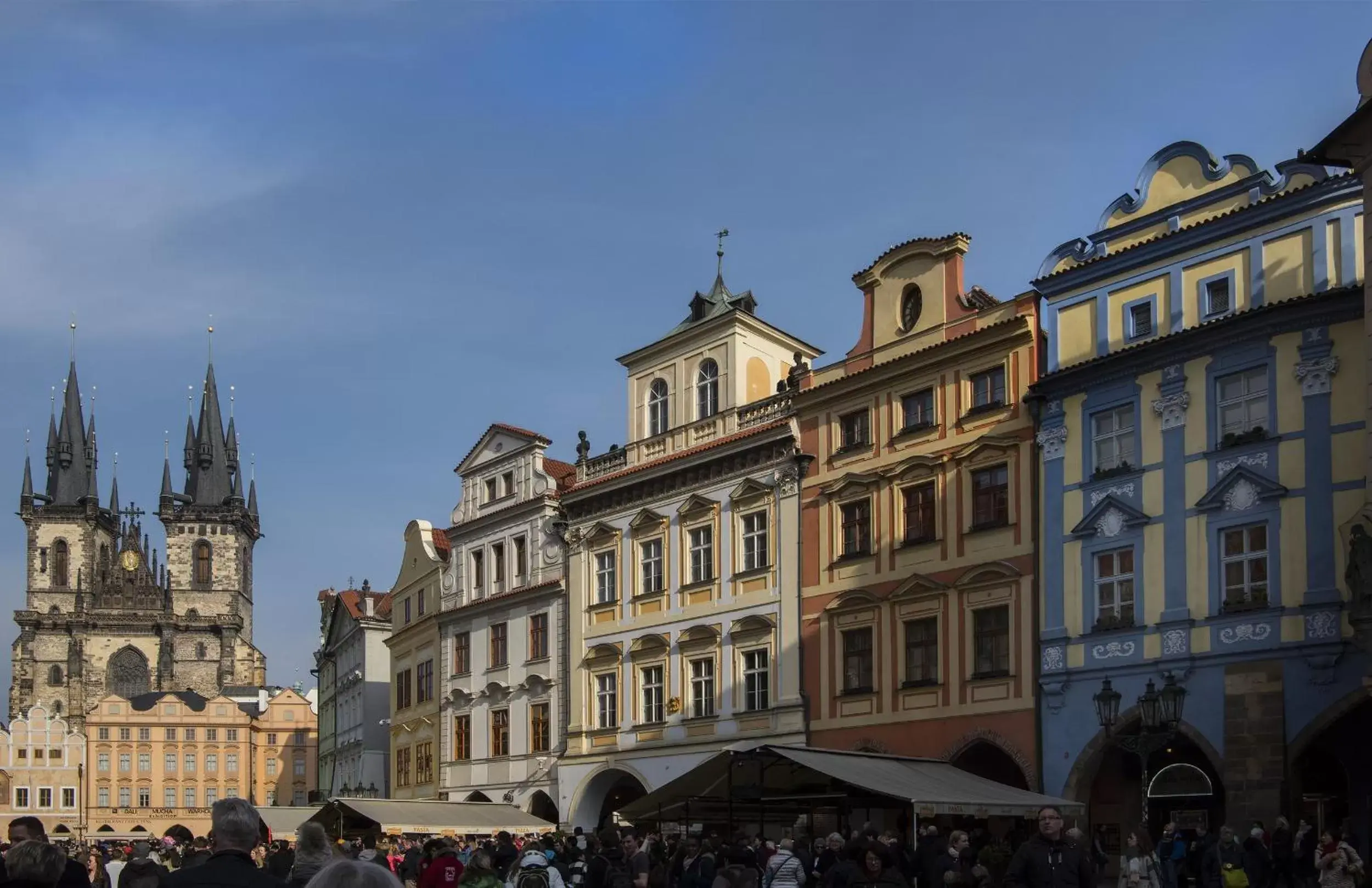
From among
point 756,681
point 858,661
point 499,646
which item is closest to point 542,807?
point 499,646

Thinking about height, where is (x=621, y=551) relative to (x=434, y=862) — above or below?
above

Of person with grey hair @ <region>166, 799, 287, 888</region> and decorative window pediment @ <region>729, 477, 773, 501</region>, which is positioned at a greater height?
decorative window pediment @ <region>729, 477, 773, 501</region>

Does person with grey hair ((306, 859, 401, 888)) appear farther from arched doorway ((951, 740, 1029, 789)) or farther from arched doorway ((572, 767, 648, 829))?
arched doorway ((572, 767, 648, 829))

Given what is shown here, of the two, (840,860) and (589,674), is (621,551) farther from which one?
(840,860)

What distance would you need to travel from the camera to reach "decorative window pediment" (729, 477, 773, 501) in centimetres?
3759

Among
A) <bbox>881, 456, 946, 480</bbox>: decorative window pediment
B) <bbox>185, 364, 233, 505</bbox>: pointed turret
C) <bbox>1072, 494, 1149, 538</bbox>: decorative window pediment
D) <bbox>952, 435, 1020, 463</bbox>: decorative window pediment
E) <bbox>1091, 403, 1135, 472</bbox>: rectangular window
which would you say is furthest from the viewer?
<bbox>185, 364, 233, 505</bbox>: pointed turret

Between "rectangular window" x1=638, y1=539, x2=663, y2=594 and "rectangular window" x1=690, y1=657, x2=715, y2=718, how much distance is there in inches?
87.6

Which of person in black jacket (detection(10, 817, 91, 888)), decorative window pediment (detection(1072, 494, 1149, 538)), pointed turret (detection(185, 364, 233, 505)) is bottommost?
person in black jacket (detection(10, 817, 91, 888))

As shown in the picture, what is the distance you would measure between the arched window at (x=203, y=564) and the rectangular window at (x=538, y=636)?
11126cm

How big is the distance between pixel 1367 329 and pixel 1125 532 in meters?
7.20

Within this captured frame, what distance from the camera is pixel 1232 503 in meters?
28.4

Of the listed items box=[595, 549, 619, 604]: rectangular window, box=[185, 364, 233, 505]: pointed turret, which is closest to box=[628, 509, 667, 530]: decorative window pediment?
box=[595, 549, 619, 604]: rectangular window

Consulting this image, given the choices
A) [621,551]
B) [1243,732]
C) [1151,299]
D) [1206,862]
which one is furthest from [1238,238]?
[621,551]

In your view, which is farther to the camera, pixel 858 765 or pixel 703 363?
pixel 703 363
